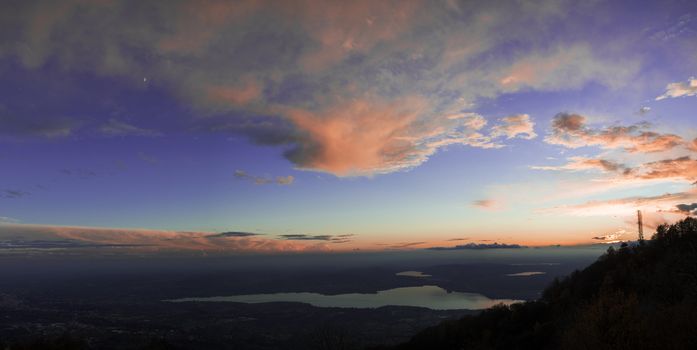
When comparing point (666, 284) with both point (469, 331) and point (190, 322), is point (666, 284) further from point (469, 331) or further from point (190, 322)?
point (190, 322)

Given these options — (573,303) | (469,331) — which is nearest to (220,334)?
(469,331)

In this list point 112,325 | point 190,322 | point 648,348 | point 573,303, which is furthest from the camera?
point 190,322

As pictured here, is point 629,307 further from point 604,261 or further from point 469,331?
point 604,261

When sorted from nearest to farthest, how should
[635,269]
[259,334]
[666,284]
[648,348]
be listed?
[648,348]
[666,284]
[635,269]
[259,334]

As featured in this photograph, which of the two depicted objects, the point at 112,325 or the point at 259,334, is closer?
the point at 259,334

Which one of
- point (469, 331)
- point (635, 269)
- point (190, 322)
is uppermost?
point (635, 269)

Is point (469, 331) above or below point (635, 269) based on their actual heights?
below
